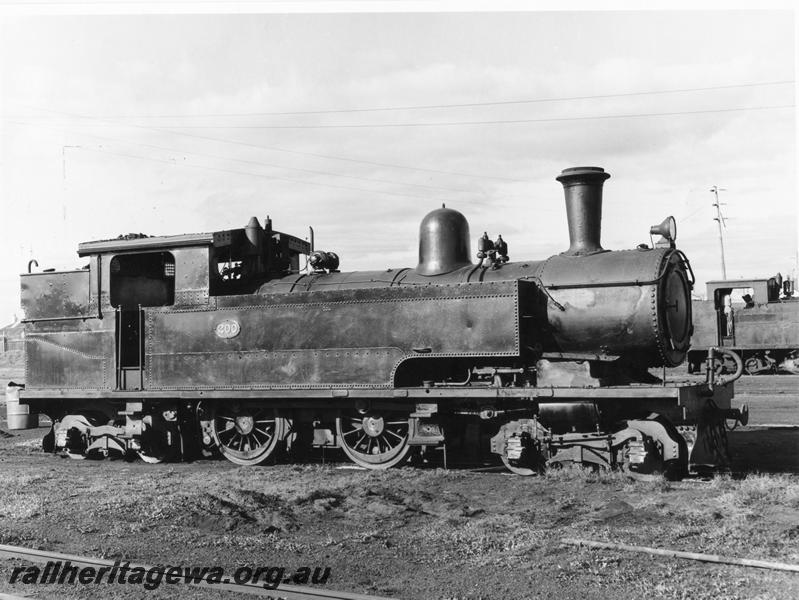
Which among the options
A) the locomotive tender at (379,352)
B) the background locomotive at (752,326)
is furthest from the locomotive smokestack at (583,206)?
the background locomotive at (752,326)

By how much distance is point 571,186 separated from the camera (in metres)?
9.01

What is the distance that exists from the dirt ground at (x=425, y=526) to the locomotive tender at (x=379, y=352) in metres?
0.55

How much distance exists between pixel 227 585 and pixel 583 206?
19.1ft

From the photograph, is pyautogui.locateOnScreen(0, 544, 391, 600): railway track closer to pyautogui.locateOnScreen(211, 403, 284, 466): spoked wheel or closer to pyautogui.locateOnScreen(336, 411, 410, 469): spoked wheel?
pyautogui.locateOnScreen(336, 411, 410, 469): spoked wheel

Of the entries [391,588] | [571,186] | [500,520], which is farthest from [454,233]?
[391,588]

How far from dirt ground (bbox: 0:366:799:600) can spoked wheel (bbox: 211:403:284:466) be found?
42 cm

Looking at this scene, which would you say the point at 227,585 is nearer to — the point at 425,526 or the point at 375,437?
the point at 425,526

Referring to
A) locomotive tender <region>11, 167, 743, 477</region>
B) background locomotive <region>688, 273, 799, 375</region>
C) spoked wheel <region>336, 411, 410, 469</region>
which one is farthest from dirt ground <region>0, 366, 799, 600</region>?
background locomotive <region>688, 273, 799, 375</region>

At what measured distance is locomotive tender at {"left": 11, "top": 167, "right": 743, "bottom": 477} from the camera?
27.8 feet

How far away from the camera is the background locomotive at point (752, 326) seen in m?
24.2

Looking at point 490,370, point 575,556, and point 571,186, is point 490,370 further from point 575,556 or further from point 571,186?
point 575,556

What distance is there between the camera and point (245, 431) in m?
10.3

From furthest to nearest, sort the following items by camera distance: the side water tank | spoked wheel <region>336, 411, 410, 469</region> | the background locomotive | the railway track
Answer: the background locomotive → the side water tank → spoked wheel <region>336, 411, 410, 469</region> → the railway track

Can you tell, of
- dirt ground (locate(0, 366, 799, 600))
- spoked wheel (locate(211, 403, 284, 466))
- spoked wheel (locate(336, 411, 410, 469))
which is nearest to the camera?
dirt ground (locate(0, 366, 799, 600))
